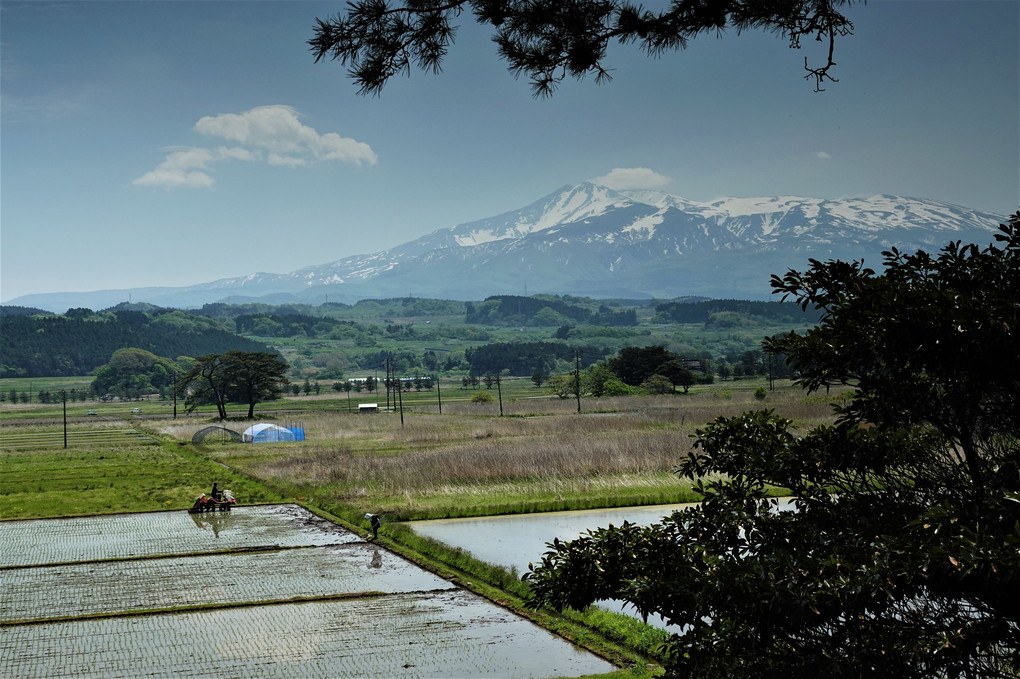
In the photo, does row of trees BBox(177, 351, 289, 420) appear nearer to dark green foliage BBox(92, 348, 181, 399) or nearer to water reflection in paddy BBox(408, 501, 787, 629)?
water reflection in paddy BBox(408, 501, 787, 629)

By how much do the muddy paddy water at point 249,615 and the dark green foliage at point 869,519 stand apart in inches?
181

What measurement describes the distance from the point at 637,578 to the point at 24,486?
30.4 metres

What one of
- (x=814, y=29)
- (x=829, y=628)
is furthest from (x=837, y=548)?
(x=814, y=29)

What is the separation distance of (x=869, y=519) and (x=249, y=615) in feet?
32.9

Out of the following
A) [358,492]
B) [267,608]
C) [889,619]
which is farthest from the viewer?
[358,492]

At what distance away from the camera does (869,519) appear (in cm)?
516

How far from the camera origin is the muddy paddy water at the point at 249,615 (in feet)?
33.3

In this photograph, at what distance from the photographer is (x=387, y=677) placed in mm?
9570

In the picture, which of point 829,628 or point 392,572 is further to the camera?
point 392,572

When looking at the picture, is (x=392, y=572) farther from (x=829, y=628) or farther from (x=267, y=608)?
(x=829, y=628)

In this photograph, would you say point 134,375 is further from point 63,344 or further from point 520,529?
point 520,529

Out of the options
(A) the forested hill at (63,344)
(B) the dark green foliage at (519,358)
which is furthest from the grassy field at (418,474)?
(A) the forested hill at (63,344)

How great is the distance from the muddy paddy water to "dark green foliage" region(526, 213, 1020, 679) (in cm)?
460

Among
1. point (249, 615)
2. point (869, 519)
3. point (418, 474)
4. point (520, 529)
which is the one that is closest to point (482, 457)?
point (418, 474)
